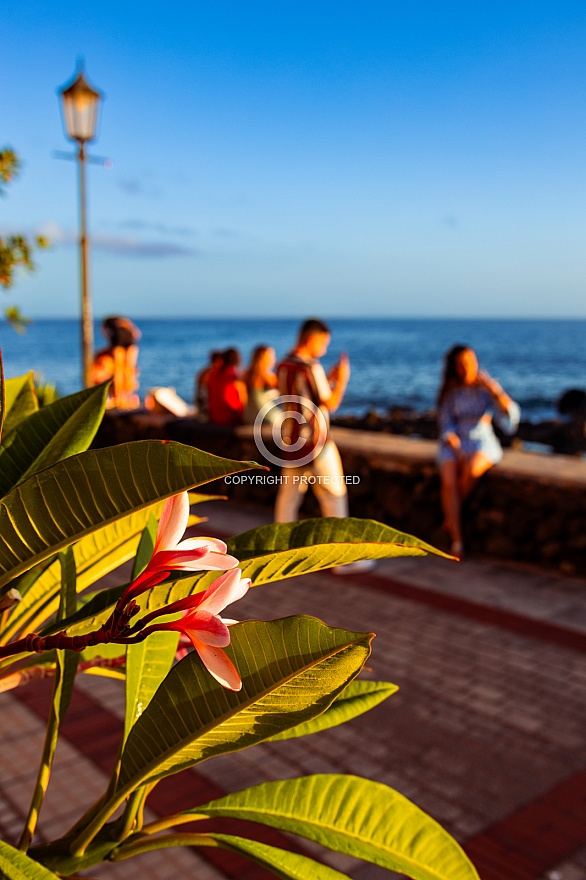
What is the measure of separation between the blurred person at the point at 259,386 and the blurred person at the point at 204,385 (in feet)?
1.34

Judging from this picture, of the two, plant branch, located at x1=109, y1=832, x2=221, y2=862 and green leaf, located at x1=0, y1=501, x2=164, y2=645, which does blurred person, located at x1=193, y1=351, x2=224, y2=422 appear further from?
plant branch, located at x1=109, y1=832, x2=221, y2=862

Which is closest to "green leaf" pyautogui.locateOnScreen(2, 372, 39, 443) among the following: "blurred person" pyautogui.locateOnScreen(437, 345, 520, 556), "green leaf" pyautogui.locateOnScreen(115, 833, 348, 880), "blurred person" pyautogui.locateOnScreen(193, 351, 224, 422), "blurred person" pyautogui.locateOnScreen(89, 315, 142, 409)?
"green leaf" pyautogui.locateOnScreen(115, 833, 348, 880)

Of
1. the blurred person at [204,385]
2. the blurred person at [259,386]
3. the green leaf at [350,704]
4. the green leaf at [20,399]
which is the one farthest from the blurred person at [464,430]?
the green leaf at [20,399]

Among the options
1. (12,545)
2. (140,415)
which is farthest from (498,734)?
(140,415)

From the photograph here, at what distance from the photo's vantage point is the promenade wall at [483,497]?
5836 mm

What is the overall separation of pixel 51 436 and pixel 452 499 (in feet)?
18.0

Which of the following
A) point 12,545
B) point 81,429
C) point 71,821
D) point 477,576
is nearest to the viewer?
point 12,545

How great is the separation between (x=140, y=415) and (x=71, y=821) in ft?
23.8

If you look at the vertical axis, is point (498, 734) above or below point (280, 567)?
below

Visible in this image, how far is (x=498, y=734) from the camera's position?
3.53 metres

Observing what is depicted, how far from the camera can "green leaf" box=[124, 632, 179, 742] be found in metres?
0.97

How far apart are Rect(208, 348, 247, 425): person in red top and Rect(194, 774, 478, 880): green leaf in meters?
7.59

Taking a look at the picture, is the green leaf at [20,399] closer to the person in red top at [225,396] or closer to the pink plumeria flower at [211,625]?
the pink plumeria flower at [211,625]

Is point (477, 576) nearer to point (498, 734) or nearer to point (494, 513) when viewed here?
point (494, 513)
